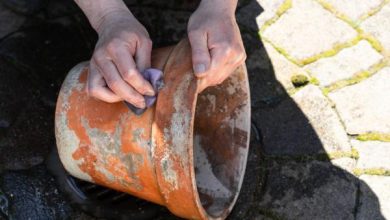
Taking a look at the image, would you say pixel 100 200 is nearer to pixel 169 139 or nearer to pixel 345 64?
pixel 169 139

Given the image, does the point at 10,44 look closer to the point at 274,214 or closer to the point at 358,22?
the point at 274,214

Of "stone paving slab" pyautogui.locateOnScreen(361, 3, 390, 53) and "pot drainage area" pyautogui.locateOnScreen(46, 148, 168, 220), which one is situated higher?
"stone paving slab" pyautogui.locateOnScreen(361, 3, 390, 53)

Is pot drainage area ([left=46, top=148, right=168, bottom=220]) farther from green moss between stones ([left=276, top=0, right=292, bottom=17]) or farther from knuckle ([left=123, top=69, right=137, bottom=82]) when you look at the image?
green moss between stones ([left=276, top=0, right=292, bottom=17])

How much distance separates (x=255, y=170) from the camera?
3223 mm

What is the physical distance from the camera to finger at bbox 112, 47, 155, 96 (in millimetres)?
2230

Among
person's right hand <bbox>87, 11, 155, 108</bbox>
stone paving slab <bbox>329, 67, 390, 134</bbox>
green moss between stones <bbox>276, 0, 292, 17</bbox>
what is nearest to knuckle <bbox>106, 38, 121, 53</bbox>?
person's right hand <bbox>87, 11, 155, 108</bbox>

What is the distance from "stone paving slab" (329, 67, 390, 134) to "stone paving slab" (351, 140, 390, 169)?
0.29 feet

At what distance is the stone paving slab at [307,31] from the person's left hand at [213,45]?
4.27ft

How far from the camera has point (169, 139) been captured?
225cm

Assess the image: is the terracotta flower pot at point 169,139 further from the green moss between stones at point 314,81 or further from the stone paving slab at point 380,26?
the stone paving slab at point 380,26

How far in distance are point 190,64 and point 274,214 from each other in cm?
120

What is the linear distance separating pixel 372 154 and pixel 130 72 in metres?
1.77

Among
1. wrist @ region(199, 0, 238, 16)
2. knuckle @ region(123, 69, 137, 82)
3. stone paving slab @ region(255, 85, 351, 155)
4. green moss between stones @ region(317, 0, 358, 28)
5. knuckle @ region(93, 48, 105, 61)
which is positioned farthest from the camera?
green moss between stones @ region(317, 0, 358, 28)

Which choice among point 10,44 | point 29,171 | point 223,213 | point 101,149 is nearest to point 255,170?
point 223,213
